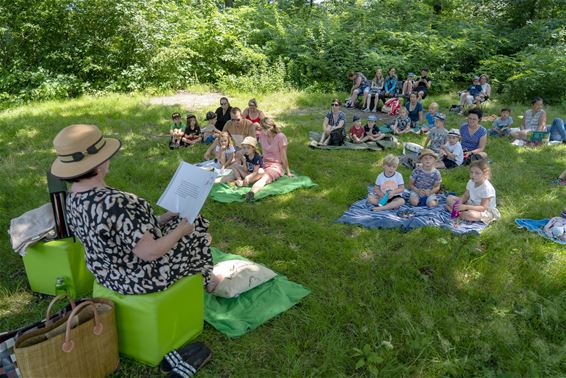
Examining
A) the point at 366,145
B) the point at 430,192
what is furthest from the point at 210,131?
the point at 430,192

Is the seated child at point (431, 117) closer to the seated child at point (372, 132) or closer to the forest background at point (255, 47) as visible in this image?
the seated child at point (372, 132)

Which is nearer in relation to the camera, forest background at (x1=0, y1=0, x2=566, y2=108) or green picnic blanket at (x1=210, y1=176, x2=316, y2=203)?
green picnic blanket at (x1=210, y1=176, x2=316, y2=203)

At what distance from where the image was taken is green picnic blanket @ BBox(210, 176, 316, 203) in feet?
21.0

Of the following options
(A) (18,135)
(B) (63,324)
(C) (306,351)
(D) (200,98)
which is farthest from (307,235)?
(D) (200,98)

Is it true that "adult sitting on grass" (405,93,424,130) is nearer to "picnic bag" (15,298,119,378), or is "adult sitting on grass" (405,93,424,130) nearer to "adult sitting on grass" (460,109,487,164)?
"adult sitting on grass" (460,109,487,164)

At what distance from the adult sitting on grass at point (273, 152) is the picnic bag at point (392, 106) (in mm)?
6252

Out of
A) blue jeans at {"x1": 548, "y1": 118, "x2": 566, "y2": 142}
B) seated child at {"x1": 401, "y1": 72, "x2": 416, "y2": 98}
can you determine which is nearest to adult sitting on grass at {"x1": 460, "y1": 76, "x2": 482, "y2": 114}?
seated child at {"x1": 401, "y1": 72, "x2": 416, "y2": 98}

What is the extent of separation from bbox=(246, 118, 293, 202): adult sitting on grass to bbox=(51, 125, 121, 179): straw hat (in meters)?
4.11

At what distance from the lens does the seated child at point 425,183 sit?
6127 mm

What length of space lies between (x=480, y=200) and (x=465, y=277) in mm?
1674

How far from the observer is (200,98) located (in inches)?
524

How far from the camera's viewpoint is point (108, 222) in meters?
2.65

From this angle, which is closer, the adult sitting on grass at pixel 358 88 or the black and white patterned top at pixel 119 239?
the black and white patterned top at pixel 119 239

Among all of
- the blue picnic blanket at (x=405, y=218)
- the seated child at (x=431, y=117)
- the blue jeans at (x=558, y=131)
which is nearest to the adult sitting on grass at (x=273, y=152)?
the blue picnic blanket at (x=405, y=218)
